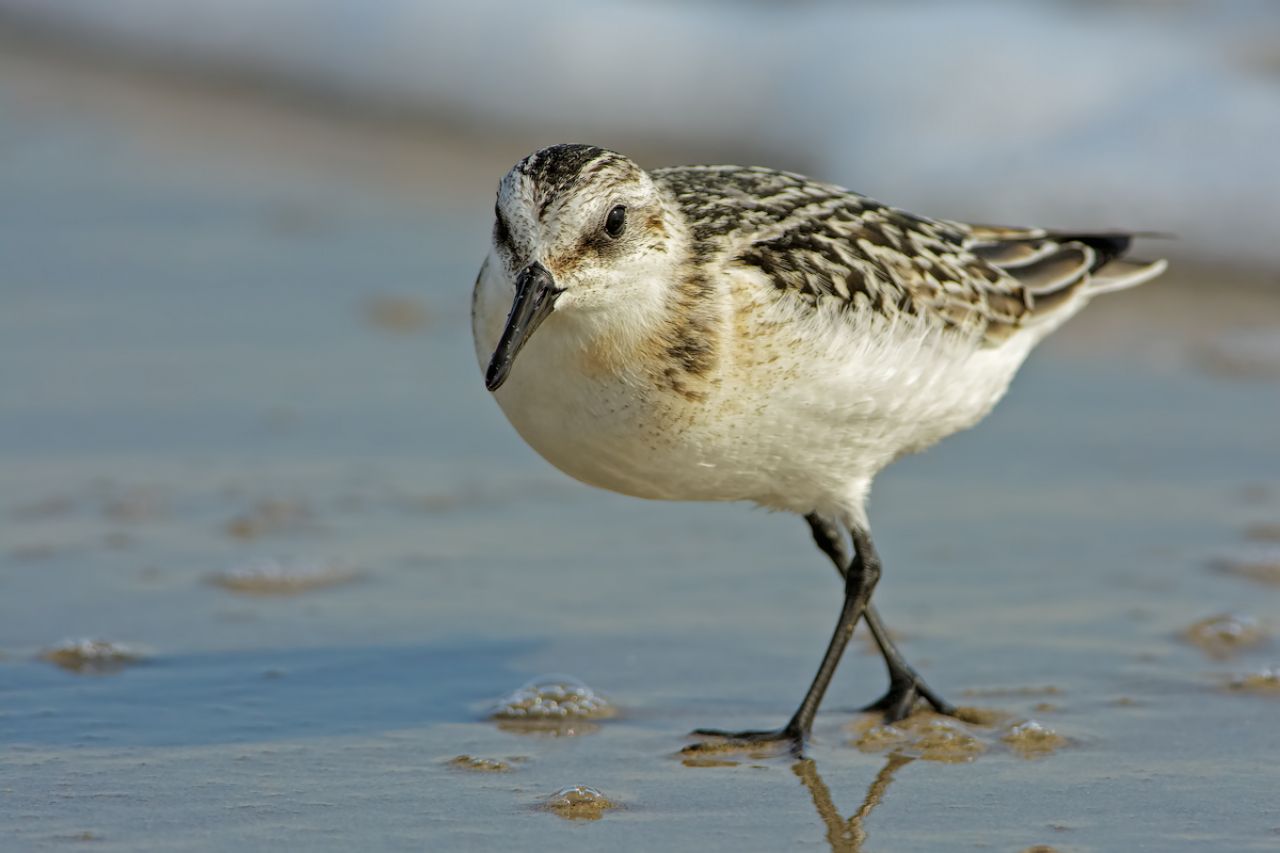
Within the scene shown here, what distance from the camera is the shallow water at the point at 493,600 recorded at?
4562 mm

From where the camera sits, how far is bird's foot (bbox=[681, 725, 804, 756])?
496 centimetres

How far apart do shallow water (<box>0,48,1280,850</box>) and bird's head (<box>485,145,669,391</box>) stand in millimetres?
1122

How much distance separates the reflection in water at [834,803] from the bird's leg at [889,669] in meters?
0.29

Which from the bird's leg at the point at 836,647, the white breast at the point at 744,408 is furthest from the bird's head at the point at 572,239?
the bird's leg at the point at 836,647

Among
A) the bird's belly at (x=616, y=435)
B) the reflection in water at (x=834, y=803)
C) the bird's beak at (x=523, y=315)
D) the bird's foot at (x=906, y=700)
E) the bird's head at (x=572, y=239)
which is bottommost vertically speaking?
the reflection in water at (x=834, y=803)

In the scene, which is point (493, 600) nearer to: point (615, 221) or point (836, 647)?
point (836, 647)

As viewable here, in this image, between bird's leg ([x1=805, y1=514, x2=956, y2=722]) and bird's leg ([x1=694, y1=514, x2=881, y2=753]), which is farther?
bird's leg ([x1=805, y1=514, x2=956, y2=722])

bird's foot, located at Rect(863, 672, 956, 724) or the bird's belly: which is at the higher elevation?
the bird's belly

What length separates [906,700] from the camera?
17.2 ft

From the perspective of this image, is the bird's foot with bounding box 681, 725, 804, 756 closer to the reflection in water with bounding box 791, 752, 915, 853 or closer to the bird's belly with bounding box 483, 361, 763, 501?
the reflection in water with bounding box 791, 752, 915, 853

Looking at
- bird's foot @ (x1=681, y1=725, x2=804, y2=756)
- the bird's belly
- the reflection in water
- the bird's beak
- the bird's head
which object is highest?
the bird's head

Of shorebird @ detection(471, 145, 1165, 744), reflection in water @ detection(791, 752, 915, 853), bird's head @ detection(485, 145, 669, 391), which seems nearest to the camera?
reflection in water @ detection(791, 752, 915, 853)

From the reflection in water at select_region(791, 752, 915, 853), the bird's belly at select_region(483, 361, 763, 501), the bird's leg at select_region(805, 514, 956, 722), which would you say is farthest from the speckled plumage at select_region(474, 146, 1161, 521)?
the reflection in water at select_region(791, 752, 915, 853)

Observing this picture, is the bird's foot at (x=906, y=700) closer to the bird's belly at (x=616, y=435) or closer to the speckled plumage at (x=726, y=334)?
the speckled plumage at (x=726, y=334)
